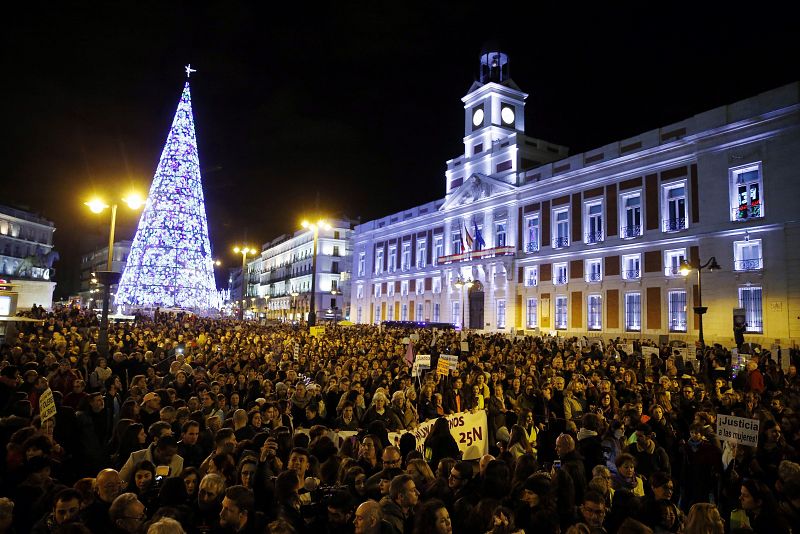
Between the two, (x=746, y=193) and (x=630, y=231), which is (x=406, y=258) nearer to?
(x=630, y=231)

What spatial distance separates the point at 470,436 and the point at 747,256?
84.4 feet

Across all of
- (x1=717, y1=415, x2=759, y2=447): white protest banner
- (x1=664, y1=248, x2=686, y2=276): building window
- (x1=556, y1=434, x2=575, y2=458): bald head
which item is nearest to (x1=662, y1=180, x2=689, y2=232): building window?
(x1=664, y1=248, x2=686, y2=276): building window

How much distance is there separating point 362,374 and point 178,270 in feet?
74.5

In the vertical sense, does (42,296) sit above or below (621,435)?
above

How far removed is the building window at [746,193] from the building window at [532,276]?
46.7 feet

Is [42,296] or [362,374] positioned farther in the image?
[42,296]

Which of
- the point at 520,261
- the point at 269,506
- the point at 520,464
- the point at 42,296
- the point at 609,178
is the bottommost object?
the point at 269,506

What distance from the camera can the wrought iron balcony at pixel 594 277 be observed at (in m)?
35.7

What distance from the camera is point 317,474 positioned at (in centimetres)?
600

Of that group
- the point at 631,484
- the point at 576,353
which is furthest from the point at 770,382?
the point at 631,484

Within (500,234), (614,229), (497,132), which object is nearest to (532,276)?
(500,234)

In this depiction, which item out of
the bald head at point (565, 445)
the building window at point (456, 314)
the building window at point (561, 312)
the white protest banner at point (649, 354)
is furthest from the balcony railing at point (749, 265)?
the bald head at point (565, 445)

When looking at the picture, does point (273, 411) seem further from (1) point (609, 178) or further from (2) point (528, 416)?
(1) point (609, 178)

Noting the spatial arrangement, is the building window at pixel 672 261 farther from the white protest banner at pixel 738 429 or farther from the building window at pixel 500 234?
the white protest banner at pixel 738 429
